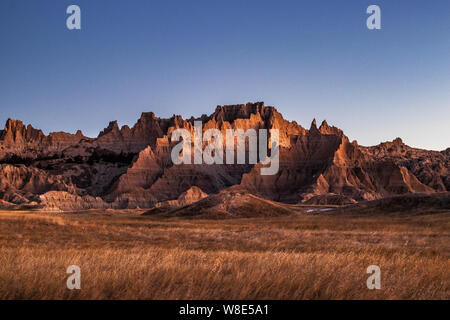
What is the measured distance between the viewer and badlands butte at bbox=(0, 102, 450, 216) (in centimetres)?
12585

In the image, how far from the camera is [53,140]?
186125mm

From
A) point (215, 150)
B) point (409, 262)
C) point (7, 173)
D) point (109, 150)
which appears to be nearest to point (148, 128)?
point (109, 150)

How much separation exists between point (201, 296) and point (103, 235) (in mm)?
19992

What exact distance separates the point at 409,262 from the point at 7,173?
485 ft

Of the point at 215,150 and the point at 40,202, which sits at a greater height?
the point at 215,150

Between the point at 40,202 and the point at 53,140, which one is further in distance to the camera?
the point at 53,140

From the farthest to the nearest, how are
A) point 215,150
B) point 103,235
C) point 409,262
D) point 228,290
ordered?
1. point 215,150
2. point 103,235
3. point 409,262
4. point 228,290

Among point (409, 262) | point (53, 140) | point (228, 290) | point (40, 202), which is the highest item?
point (53, 140)

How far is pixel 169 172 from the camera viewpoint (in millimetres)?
140625

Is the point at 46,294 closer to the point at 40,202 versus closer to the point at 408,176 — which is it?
the point at 40,202

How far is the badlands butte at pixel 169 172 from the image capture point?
12585cm

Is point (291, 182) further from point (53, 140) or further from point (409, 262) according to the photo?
point (409, 262)
